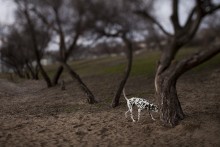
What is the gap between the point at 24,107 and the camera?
55.1ft

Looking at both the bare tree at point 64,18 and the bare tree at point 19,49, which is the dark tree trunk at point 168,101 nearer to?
the bare tree at point 64,18

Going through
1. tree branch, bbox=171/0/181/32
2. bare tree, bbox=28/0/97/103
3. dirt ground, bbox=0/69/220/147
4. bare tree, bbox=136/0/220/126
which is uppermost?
bare tree, bbox=28/0/97/103

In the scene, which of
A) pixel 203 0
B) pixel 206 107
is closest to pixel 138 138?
pixel 206 107

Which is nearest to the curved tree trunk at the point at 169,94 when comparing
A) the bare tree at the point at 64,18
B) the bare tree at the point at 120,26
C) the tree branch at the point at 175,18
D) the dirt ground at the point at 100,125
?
the dirt ground at the point at 100,125

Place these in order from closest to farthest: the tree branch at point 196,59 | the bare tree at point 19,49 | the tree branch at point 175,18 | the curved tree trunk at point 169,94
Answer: the tree branch at point 196,59
the curved tree trunk at point 169,94
the tree branch at point 175,18
the bare tree at point 19,49

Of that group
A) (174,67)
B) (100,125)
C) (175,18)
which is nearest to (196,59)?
(174,67)

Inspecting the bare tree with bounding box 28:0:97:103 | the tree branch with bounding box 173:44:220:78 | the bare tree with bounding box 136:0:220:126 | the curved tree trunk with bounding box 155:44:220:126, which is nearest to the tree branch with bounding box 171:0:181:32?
the bare tree with bounding box 136:0:220:126

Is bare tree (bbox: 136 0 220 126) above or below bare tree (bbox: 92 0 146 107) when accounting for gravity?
below

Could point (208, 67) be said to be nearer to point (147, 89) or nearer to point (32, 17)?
point (147, 89)

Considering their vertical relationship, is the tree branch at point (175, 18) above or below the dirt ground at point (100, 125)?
above

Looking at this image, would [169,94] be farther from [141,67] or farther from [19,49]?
[19,49]

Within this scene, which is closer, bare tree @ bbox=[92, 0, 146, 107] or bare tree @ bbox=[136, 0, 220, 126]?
bare tree @ bbox=[136, 0, 220, 126]

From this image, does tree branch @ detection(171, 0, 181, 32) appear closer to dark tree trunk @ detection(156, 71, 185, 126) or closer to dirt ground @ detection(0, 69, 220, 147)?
dark tree trunk @ detection(156, 71, 185, 126)

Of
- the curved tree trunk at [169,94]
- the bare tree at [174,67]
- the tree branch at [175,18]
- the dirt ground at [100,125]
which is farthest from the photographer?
the tree branch at [175,18]
